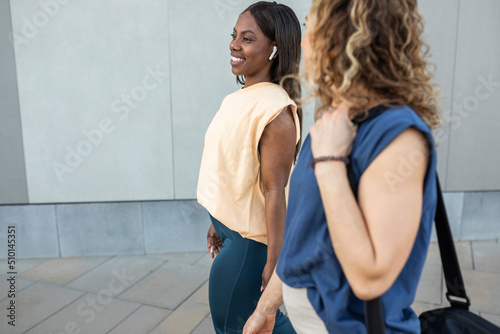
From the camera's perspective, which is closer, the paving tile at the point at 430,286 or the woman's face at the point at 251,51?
the woman's face at the point at 251,51

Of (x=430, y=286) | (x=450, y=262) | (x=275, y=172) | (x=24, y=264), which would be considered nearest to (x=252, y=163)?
(x=275, y=172)

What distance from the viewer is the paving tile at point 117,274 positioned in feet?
11.1

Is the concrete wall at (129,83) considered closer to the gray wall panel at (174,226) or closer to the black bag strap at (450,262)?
the gray wall panel at (174,226)

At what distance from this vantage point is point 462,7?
3932 mm

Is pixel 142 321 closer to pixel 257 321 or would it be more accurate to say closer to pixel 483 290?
pixel 257 321

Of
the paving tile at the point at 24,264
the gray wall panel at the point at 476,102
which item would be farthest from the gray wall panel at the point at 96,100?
the gray wall panel at the point at 476,102

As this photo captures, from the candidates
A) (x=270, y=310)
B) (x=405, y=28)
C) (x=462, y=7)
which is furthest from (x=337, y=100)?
(x=462, y=7)

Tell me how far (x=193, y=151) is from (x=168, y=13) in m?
1.29

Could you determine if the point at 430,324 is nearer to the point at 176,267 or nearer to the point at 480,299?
the point at 480,299

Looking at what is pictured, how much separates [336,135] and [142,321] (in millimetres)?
2496

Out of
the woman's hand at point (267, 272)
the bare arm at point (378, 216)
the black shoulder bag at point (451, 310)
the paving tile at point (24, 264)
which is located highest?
the bare arm at point (378, 216)

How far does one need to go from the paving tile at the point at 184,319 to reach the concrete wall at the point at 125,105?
3.44ft

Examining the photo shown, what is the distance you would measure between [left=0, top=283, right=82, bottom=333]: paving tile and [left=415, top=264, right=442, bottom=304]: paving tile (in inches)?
110

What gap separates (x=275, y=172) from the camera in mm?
1610
